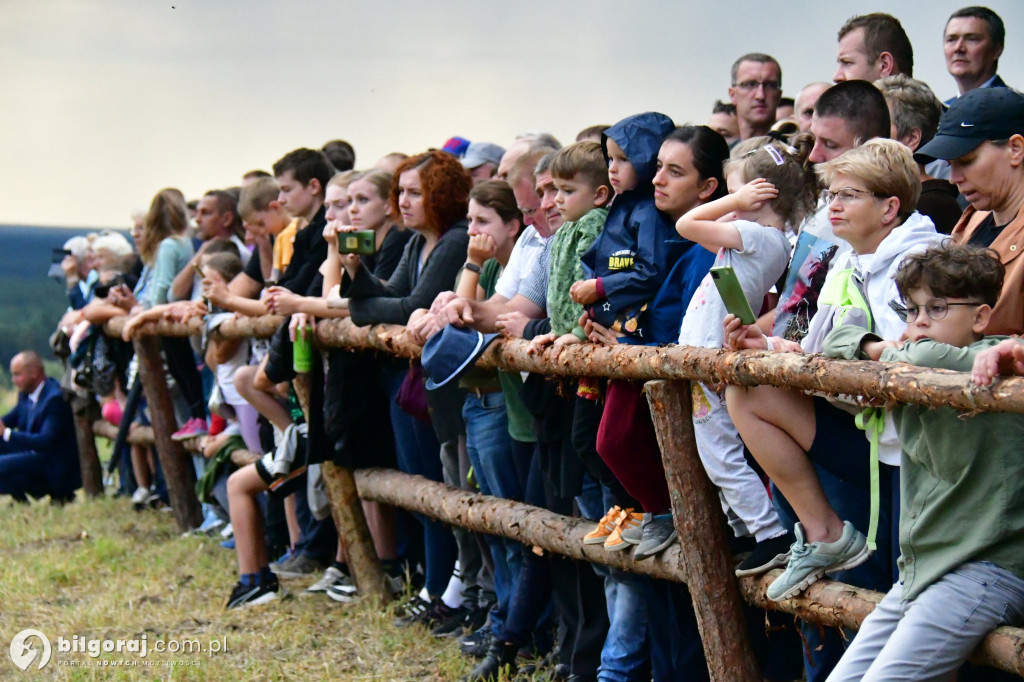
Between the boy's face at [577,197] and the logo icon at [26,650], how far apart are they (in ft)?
10.1

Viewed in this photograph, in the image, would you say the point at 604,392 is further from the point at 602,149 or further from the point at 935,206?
the point at 935,206

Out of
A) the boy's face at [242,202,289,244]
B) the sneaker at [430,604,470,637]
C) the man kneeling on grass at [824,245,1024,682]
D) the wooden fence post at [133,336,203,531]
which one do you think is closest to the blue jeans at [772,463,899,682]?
the man kneeling on grass at [824,245,1024,682]

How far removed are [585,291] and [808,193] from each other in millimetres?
772

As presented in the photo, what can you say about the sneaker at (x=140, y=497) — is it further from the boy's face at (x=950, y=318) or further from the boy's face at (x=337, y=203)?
the boy's face at (x=950, y=318)

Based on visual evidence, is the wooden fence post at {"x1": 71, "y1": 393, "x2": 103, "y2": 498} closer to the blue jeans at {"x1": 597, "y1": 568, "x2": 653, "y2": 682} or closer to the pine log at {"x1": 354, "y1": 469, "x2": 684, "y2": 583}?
the pine log at {"x1": 354, "y1": 469, "x2": 684, "y2": 583}

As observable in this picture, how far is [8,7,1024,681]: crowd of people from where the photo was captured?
2980 millimetres

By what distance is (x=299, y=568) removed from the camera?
6.84 m

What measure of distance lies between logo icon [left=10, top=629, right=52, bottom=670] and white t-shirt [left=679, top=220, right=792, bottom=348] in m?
3.40

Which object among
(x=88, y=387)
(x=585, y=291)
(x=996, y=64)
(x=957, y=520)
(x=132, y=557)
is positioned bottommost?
(x=132, y=557)

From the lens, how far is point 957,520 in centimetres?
294

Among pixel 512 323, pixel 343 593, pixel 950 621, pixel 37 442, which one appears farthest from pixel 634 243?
pixel 37 442

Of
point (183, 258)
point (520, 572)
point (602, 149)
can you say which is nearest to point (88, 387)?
point (183, 258)

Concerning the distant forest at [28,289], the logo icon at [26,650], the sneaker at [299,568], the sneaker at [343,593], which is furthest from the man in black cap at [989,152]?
the distant forest at [28,289]

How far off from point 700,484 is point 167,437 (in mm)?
5384
